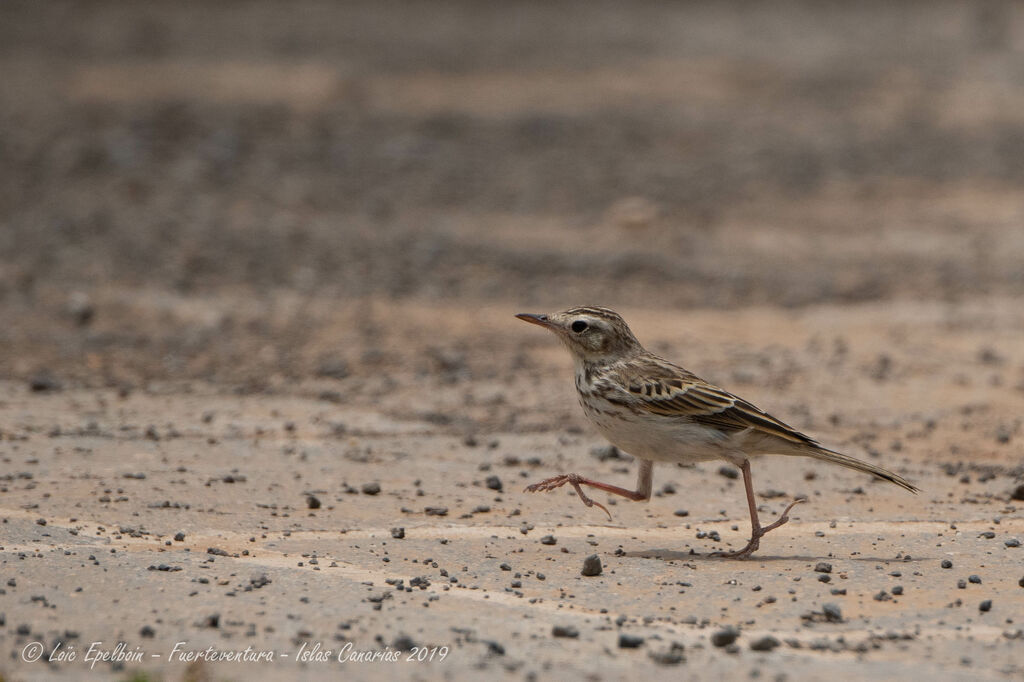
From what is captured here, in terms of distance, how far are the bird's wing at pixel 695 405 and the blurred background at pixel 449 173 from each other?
5.06 m

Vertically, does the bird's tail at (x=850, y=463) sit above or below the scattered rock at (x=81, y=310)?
below

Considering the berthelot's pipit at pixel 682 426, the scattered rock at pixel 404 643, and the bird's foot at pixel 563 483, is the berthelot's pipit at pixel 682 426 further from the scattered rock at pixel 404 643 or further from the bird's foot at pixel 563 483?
the scattered rock at pixel 404 643

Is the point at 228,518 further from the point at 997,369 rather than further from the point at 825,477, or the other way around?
the point at 997,369

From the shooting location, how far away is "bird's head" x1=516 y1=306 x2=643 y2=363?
7.96 metres

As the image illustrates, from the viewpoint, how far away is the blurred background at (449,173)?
14.4 metres

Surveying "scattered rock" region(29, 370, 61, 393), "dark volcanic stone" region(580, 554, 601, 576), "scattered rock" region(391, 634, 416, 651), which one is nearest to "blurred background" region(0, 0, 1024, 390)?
"scattered rock" region(29, 370, 61, 393)

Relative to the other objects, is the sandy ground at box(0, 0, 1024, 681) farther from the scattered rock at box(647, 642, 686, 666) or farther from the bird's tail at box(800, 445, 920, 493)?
the bird's tail at box(800, 445, 920, 493)

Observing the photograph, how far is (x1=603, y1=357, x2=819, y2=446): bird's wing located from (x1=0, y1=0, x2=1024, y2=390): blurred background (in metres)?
5.06

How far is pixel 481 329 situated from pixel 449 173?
7026 mm

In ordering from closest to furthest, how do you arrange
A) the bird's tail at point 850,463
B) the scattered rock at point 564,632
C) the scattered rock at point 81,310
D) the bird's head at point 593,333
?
the scattered rock at point 564,632 → the bird's tail at point 850,463 → the bird's head at point 593,333 → the scattered rock at point 81,310

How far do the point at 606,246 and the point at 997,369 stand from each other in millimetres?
6286

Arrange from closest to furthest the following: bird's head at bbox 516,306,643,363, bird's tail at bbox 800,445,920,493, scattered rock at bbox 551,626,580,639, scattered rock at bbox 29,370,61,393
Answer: scattered rock at bbox 551,626,580,639, bird's tail at bbox 800,445,920,493, bird's head at bbox 516,306,643,363, scattered rock at bbox 29,370,61,393

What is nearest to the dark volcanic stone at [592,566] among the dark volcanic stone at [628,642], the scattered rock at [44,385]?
the dark volcanic stone at [628,642]

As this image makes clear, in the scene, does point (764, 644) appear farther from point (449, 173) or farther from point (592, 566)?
point (449, 173)
